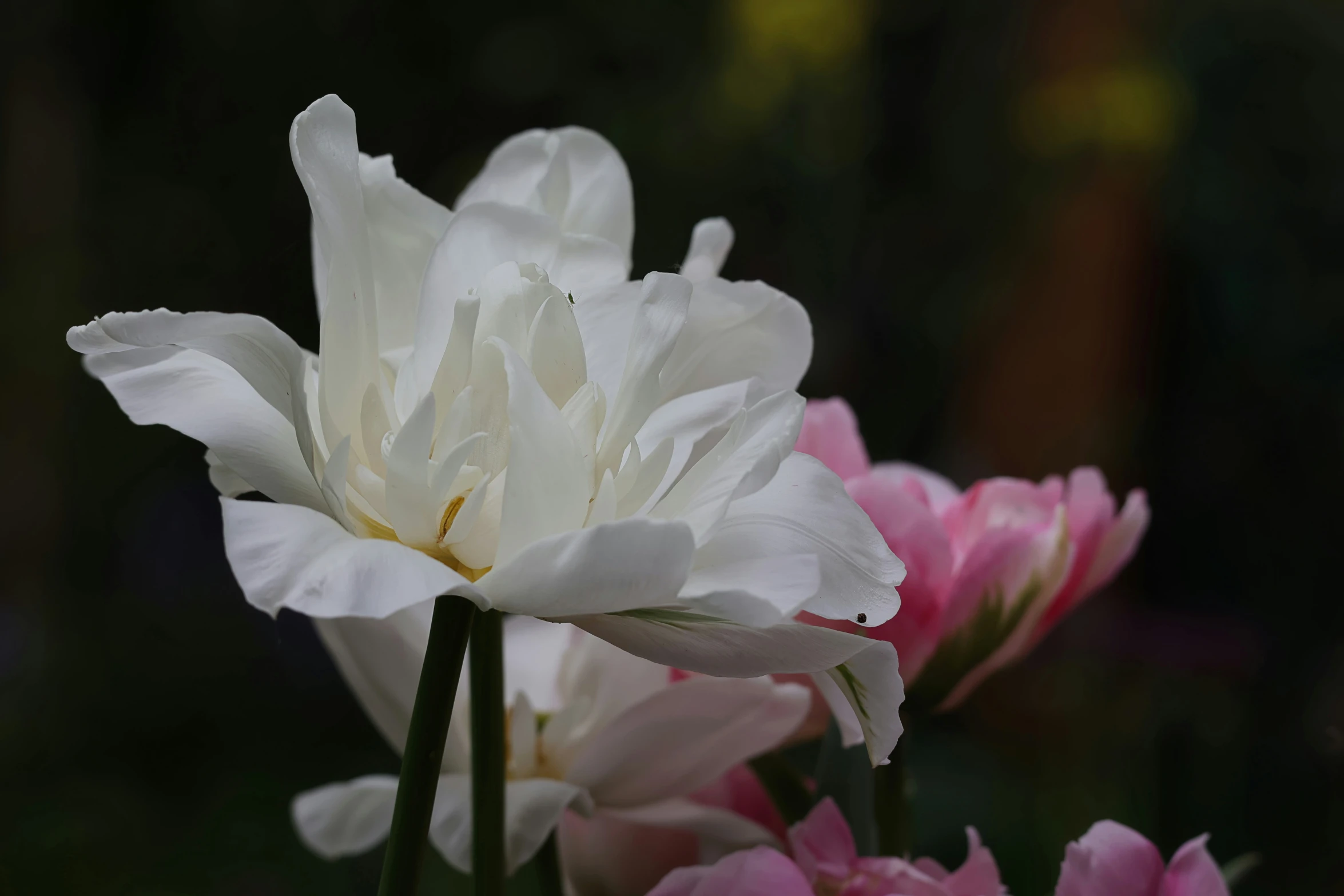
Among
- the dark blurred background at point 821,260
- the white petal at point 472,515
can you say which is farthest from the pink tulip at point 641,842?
the dark blurred background at point 821,260

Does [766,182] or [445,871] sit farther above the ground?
[766,182]

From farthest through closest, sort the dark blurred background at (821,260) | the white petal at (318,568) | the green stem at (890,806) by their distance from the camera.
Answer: the dark blurred background at (821,260)
the green stem at (890,806)
the white petal at (318,568)

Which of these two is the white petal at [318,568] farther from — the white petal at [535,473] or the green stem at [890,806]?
the green stem at [890,806]

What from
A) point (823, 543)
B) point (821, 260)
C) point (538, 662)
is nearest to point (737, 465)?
point (823, 543)

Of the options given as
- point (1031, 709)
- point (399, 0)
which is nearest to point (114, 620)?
point (399, 0)

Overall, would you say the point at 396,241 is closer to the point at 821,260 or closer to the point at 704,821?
the point at 704,821

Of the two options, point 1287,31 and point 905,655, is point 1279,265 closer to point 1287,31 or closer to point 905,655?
point 1287,31

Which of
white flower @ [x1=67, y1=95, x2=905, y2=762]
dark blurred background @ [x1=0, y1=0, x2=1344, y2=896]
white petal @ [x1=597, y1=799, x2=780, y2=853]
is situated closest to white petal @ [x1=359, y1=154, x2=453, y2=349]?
white flower @ [x1=67, y1=95, x2=905, y2=762]
